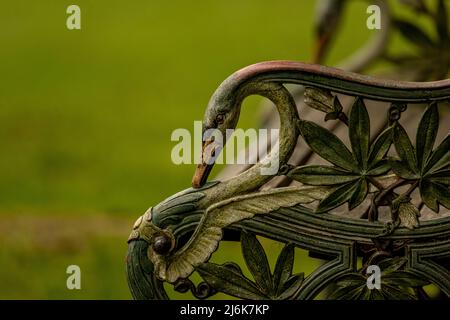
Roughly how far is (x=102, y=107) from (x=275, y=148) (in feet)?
20.4

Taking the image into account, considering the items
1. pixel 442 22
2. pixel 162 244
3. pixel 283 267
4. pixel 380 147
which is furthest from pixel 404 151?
pixel 442 22

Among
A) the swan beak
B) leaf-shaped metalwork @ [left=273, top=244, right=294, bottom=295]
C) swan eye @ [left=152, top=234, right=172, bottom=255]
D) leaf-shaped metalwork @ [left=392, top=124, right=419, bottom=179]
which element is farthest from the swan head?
leaf-shaped metalwork @ [left=392, top=124, right=419, bottom=179]

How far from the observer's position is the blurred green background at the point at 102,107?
6188 millimetres

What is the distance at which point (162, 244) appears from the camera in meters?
3.27

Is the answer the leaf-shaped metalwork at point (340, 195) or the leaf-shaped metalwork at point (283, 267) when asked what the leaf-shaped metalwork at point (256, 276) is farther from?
the leaf-shaped metalwork at point (340, 195)

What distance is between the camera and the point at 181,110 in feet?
29.9

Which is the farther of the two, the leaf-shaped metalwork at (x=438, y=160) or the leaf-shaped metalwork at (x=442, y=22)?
the leaf-shaped metalwork at (x=442, y=22)

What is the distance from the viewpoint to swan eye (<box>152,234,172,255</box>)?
10.7 feet

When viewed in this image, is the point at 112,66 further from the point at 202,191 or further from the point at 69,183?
the point at 202,191

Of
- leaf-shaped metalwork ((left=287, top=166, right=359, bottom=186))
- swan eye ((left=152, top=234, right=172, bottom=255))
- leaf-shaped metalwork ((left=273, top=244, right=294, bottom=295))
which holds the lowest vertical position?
leaf-shaped metalwork ((left=273, top=244, right=294, bottom=295))

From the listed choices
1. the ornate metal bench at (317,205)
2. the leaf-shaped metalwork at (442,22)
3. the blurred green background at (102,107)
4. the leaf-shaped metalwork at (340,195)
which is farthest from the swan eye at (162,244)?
the blurred green background at (102,107)

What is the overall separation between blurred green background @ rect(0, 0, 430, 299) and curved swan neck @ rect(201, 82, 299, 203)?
86.7 inches

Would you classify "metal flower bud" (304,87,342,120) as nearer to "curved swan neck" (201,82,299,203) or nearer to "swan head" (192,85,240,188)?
"curved swan neck" (201,82,299,203)

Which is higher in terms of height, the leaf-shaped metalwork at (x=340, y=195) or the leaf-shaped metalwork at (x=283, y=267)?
the leaf-shaped metalwork at (x=340, y=195)
